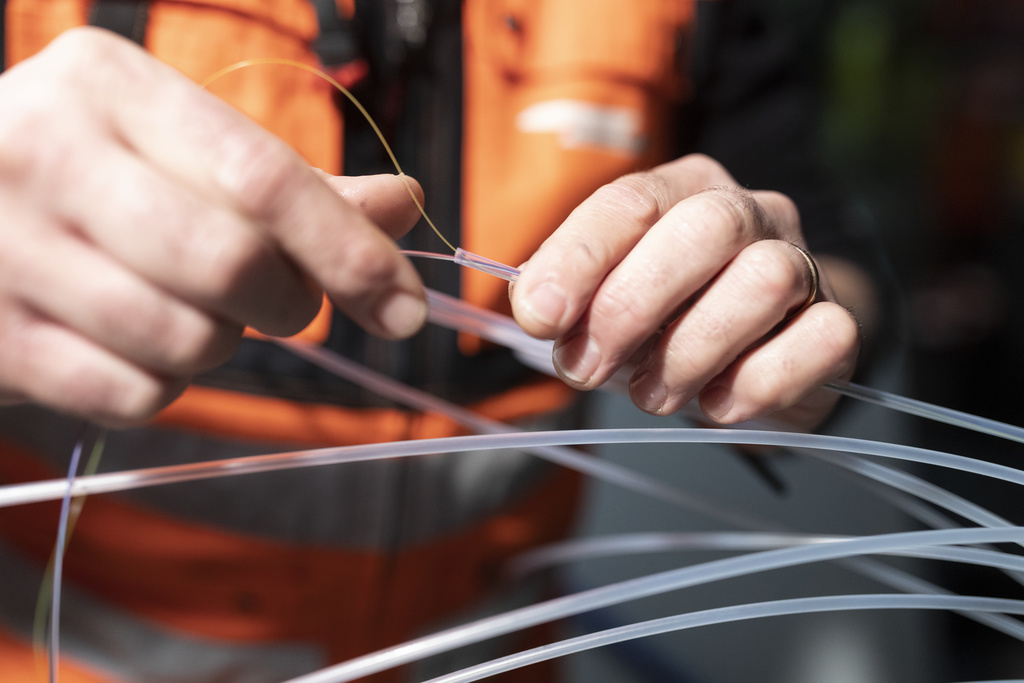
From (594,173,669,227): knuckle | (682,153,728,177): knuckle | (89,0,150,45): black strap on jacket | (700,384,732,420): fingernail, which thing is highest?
(89,0,150,45): black strap on jacket

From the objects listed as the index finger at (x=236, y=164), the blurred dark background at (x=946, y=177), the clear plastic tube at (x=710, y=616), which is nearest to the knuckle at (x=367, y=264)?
the index finger at (x=236, y=164)

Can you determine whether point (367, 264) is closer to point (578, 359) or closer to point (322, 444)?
point (578, 359)

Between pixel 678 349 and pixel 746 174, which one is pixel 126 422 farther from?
pixel 746 174

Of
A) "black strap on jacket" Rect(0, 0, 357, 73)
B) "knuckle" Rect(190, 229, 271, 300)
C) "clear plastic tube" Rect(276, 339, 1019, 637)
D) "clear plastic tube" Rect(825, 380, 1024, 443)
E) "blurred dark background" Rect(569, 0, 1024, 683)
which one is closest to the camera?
"knuckle" Rect(190, 229, 271, 300)

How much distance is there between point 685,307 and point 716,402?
56 millimetres

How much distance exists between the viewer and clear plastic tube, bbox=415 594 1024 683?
1.05 ft

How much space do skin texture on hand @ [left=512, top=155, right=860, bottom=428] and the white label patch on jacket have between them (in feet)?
1.29

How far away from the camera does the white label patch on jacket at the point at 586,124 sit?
2.28 feet

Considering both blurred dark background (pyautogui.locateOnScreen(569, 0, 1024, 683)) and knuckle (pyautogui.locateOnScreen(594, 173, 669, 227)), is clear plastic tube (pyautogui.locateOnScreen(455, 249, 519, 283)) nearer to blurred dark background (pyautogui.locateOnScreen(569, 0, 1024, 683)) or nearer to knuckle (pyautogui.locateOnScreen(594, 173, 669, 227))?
knuckle (pyautogui.locateOnScreen(594, 173, 669, 227))

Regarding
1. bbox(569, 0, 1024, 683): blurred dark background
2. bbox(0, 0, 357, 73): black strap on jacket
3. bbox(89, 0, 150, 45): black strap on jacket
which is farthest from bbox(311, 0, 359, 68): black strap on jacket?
bbox(569, 0, 1024, 683): blurred dark background

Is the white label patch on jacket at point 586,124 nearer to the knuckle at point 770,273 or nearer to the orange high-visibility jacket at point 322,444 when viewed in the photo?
the orange high-visibility jacket at point 322,444

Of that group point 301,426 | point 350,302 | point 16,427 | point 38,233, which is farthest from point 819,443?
point 16,427

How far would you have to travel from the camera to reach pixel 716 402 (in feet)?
1.08

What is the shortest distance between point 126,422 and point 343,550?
1.50ft
